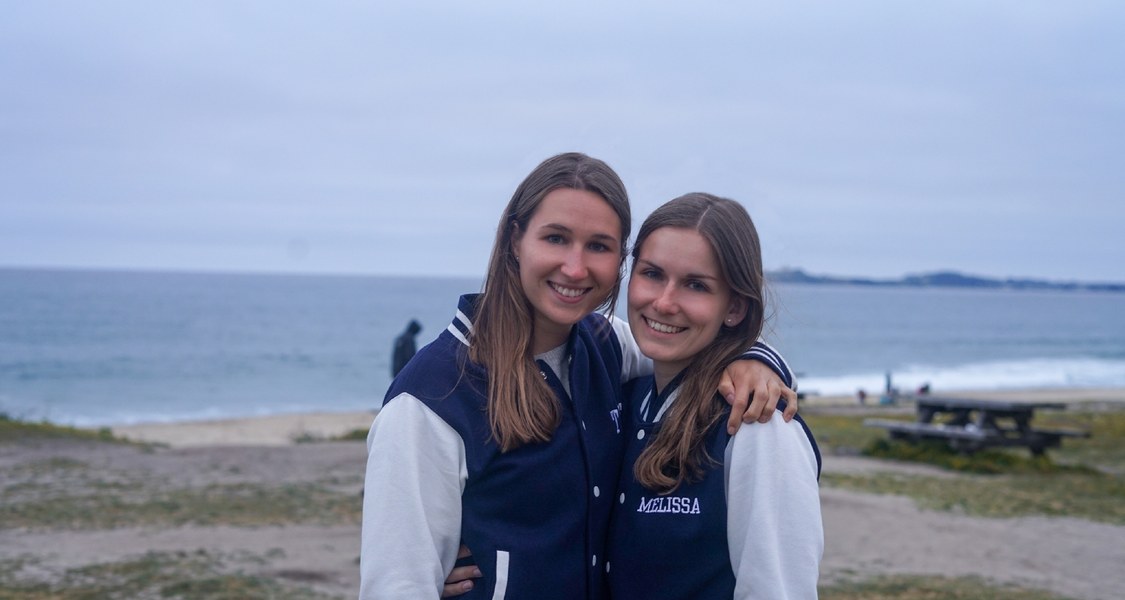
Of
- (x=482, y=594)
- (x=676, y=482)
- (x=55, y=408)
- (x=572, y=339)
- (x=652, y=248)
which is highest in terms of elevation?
(x=652, y=248)

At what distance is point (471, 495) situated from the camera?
237 centimetres

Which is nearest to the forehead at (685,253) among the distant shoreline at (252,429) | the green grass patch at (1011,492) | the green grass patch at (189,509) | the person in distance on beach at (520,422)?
the person in distance on beach at (520,422)

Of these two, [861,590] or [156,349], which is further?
[156,349]

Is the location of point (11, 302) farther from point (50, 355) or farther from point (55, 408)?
point (55, 408)

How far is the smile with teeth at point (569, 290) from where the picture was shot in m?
2.48

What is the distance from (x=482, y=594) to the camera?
7.72 feet

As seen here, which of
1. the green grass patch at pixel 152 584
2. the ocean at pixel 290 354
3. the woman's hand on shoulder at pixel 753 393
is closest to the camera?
the woman's hand on shoulder at pixel 753 393

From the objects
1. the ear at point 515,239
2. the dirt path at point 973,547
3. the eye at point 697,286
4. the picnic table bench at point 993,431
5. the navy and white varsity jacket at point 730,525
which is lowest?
the dirt path at point 973,547

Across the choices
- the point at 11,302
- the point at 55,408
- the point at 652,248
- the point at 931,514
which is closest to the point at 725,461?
the point at 652,248

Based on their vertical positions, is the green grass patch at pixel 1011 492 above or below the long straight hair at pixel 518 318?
below

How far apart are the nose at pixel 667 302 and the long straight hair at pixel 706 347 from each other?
0.43ft

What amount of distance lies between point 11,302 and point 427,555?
117 m

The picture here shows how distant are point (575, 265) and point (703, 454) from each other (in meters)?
0.51

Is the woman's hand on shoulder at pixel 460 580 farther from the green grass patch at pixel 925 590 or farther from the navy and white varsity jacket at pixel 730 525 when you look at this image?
the green grass patch at pixel 925 590
